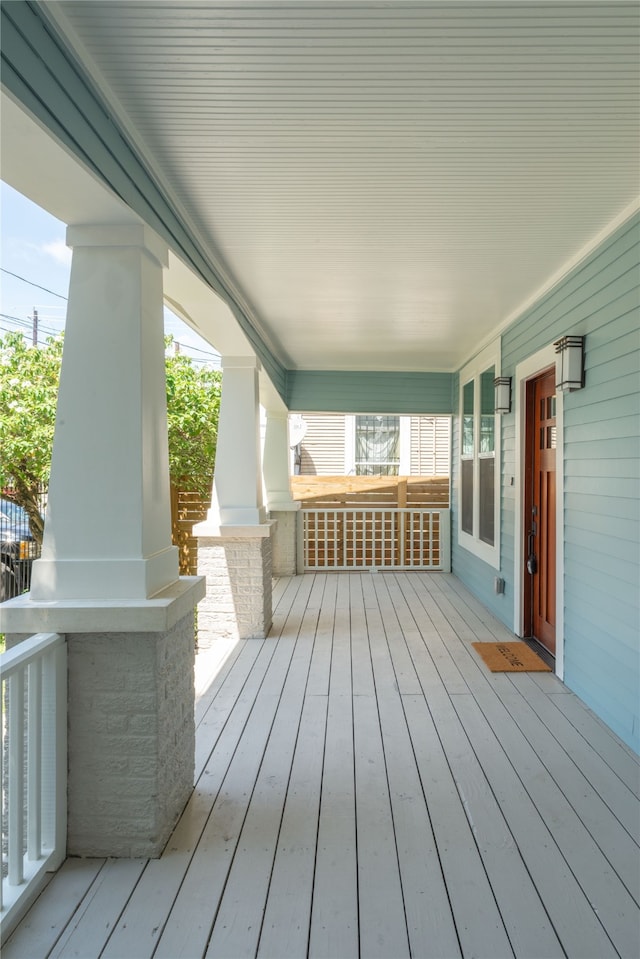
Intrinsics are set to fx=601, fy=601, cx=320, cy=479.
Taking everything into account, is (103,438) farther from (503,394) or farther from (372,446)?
(372,446)

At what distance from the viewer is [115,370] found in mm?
2117

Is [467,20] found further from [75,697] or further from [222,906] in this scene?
[222,906]

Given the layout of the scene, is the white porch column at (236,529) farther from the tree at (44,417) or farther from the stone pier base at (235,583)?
the tree at (44,417)

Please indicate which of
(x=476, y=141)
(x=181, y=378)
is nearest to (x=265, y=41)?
(x=476, y=141)

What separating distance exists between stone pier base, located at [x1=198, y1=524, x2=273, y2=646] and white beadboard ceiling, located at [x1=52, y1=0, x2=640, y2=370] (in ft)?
6.79

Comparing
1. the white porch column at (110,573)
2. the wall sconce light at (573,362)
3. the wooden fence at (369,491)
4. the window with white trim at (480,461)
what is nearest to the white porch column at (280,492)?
the wooden fence at (369,491)

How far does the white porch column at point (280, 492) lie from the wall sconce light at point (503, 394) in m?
3.26

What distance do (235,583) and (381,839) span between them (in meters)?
2.85

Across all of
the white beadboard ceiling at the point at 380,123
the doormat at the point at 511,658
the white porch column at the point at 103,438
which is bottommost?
the doormat at the point at 511,658

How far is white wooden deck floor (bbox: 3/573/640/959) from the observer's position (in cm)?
169

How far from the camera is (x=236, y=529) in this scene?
4723mm

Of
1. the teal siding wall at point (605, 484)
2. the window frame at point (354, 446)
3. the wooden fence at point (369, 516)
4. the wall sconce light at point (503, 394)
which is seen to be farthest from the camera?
the window frame at point (354, 446)

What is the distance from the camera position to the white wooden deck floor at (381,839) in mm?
1690

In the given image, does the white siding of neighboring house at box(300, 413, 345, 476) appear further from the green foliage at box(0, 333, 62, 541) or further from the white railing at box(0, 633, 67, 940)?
the white railing at box(0, 633, 67, 940)
